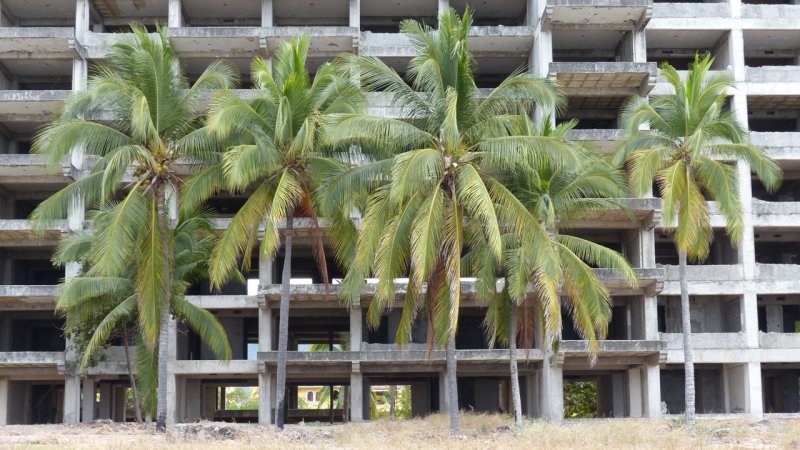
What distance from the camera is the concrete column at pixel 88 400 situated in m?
41.1

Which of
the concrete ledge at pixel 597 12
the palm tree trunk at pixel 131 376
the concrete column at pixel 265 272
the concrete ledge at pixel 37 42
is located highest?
the concrete ledge at pixel 597 12

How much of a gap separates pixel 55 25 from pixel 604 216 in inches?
1053

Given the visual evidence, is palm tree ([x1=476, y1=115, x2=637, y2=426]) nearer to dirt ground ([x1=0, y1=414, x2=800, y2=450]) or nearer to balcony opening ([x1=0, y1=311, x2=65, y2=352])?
dirt ground ([x1=0, y1=414, x2=800, y2=450])

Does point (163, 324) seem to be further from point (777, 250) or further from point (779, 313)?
point (777, 250)

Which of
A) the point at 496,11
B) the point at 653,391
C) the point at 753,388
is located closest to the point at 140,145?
the point at 496,11

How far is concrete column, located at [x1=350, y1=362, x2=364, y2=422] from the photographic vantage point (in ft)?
129

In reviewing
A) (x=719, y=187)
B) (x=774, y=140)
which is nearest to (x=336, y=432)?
(x=719, y=187)

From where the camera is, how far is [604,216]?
4091 centimetres

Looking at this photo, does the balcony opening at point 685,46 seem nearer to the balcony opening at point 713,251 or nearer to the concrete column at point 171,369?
the balcony opening at point 713,251

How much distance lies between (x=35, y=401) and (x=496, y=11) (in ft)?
98.5

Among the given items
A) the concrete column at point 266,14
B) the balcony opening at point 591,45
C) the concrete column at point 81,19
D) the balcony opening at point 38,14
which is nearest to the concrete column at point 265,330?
the concrete column at point 266,14

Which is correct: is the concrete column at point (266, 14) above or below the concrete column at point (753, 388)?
above

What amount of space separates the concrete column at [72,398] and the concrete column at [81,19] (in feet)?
47.4

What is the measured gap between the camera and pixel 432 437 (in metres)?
27.2
